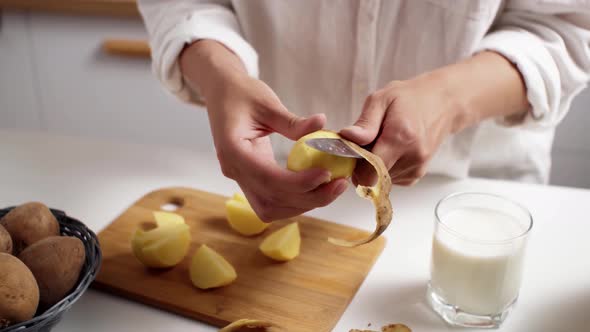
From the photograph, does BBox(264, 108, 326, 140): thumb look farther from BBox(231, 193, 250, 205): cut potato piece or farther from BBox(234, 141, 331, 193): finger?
BBox(231, 193, 250, 205): cut potato piece

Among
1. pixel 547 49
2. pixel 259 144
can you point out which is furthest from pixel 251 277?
pixel 547 49

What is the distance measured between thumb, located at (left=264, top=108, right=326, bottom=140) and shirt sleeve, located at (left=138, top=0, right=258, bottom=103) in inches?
10.1

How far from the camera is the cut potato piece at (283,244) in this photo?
0.84 metres

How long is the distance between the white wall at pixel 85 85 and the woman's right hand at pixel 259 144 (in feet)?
A: 4.12

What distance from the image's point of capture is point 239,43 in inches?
38.6

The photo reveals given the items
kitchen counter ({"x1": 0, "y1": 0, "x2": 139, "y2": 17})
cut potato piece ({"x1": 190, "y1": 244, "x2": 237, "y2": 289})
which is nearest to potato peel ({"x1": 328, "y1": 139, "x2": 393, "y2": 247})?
cut potato piece ({"x1": 190, "y1": 244, "x2": 237, "y2": 289})

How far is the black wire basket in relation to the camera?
0.64m

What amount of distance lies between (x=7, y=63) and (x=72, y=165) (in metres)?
1.38

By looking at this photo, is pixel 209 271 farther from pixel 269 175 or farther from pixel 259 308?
pixel 269 175

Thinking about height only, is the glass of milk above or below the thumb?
below

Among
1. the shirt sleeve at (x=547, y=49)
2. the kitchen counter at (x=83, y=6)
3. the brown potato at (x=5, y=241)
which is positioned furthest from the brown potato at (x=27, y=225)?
the kitchen counter at (x=83, y=6)

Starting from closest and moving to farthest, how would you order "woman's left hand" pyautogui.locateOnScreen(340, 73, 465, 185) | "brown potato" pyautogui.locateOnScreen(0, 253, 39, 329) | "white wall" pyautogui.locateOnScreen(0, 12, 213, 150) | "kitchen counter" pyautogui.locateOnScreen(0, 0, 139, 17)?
"brown potato" pyautogui.locateOnScreen(0, 253, 39, 329) → "woman's left hand" pyautogui.locateOnScreen(340, 73, 465, 185) → "kitchen counter" pyautogui.locateOnScreen(0, 0, 139, 17) → "white wall" pyautogui.locateOnScreen(0, 12, 213, 150)

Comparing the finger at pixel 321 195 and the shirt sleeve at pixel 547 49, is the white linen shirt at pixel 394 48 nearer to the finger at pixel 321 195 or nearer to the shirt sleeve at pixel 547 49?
the shirt sleeve at pixel 547 49

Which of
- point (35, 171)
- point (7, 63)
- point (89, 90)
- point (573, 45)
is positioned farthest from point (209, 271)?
point (7, 63)
